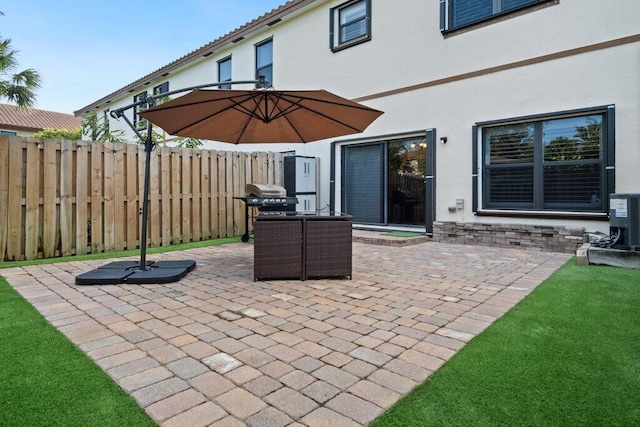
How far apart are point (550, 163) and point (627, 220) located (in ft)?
5.64

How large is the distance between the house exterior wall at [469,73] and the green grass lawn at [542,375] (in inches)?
151

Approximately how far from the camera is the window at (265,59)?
11.1 metres

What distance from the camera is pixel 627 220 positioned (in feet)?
15.3

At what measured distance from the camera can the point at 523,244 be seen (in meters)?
6.26

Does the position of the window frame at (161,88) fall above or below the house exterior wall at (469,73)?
above

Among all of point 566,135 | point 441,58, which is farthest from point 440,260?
point 441,58

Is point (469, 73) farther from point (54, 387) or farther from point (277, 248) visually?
point (54, 387)

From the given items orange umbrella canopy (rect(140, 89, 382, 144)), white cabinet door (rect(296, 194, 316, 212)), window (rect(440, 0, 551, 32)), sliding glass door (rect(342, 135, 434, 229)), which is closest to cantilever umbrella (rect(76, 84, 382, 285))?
orange umbrella canopy (rect(140, 89, 382, 144))

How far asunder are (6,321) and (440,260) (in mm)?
4599

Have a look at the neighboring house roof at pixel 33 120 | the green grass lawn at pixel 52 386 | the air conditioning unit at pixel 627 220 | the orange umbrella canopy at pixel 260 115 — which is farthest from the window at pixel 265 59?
the neighboring house roof at pixel 33 120

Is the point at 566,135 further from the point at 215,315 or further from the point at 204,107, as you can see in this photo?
the point at 215,315

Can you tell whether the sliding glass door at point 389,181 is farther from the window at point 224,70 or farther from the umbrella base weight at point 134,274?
Answer: the window at point 224,70

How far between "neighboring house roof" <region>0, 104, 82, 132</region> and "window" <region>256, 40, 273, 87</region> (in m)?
19.1

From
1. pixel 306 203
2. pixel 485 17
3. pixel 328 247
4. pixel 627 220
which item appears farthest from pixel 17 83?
pixel 627 220
